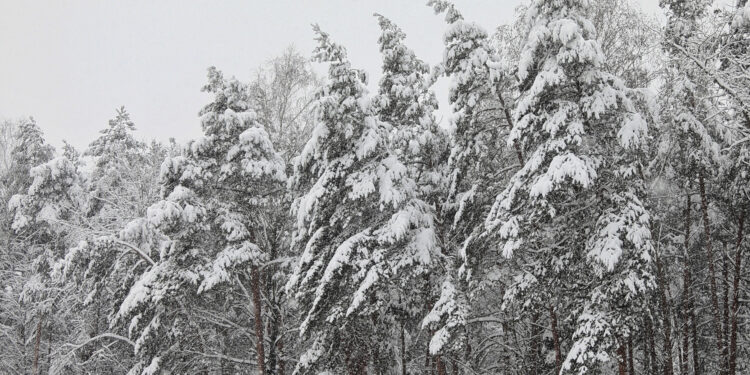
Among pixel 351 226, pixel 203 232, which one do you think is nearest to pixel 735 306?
pixel 351 226

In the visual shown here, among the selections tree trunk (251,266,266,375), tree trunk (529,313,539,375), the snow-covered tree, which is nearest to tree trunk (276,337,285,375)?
tree trunk (251,266,266,375)

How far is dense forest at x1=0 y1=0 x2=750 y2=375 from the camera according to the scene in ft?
38.0

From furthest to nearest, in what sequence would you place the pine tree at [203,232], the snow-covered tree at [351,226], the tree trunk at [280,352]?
the tree trunk at [280,352], the pine tree at [203,232], the snow-covered tree at [351,226]

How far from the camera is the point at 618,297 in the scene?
35.9 ft

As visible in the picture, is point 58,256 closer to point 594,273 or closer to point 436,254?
point 436,254

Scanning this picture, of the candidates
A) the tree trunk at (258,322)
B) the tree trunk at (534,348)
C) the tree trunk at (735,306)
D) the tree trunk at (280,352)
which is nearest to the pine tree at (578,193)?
the tree trunk at (534,348)

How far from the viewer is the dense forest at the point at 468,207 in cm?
1159

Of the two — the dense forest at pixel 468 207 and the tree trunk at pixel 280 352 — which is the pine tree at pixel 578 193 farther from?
the tree trunk at pixel 280 352

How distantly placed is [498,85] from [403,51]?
2862 mm

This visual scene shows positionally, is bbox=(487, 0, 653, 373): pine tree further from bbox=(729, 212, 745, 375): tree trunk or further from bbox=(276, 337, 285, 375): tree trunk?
bbox=(276, 337, 285, 375): tree trunk

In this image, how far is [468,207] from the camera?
14695mm


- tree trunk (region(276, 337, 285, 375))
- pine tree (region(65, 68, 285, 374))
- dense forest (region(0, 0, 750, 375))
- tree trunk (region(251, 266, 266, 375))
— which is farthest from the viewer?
tree trunk (region(276, 337, 285, 375))

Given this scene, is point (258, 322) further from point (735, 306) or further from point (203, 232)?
point (735, 306)

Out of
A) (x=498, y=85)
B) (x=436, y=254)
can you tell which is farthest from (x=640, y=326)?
(x=498, y=85)
